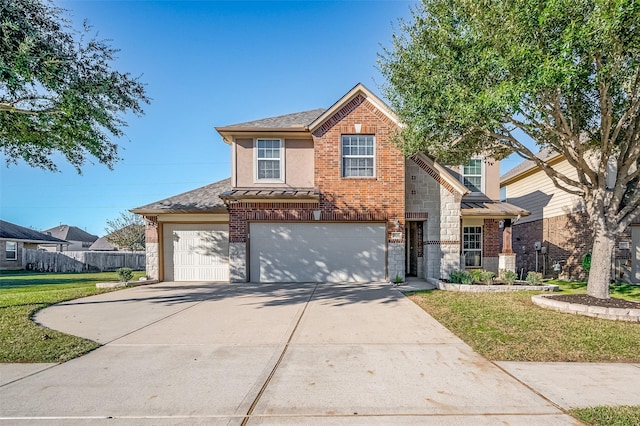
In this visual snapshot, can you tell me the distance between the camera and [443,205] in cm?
1275

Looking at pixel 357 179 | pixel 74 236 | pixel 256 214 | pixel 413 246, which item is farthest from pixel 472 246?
pixel 74 236

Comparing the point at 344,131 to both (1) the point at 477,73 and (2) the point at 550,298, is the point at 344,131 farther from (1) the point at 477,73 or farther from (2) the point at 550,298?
(2) the point at 550,298

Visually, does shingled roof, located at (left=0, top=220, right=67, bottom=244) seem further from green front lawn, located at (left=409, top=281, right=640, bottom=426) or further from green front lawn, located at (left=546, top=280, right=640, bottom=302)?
green front lawn, located at (left=546, top=280, right=640, bottom=302)

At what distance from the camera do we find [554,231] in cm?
1664

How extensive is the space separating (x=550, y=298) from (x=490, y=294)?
1997 mm

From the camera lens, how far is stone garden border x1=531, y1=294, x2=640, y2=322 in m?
7.18

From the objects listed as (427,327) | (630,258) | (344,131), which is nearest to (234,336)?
(427,327)

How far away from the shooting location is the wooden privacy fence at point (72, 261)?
2398 cm

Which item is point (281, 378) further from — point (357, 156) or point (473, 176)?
point (473, 176)

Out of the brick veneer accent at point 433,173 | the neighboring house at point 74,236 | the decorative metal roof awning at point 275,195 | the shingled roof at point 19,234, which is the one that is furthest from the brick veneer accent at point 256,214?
the neighboring house at point 74,236

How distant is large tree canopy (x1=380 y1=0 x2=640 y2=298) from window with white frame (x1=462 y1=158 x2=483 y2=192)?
14.6 ft

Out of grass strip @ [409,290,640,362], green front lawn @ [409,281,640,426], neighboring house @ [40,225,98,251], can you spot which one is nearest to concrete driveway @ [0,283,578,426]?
green front lawn @ [409,281,640,426]

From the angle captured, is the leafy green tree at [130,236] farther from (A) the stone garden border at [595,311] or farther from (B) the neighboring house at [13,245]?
(A) the stone garden border at [595,311]

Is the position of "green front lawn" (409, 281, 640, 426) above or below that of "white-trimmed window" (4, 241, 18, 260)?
above
